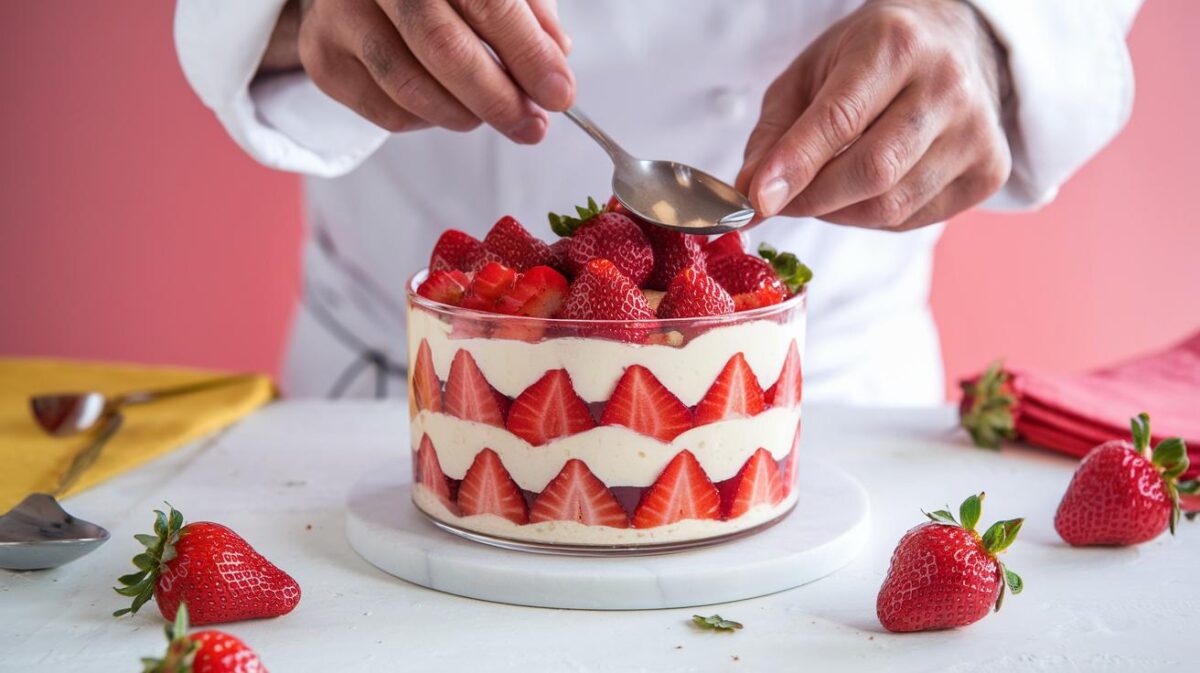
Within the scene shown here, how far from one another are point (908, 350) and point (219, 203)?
188 cm

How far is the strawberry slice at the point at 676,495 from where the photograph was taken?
108 centimetres

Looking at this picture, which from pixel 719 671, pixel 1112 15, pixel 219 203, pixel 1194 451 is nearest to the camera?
pixel 719 671

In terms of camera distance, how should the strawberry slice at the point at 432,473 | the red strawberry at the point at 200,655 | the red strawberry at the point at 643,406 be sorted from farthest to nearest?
1. the strawberry slice at the point at 432,473
2. the red strawberry at the point at 643,406
3. the red strawberry at the point at 200,655

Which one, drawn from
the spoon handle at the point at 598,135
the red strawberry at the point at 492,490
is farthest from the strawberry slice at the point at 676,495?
the spoon handle at the point at 598,135

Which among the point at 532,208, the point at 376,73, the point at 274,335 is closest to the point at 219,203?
the point at 274,335

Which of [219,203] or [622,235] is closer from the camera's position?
[622,235]

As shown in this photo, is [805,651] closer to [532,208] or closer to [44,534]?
[44,534]

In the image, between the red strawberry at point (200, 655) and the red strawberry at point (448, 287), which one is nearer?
the red strawberry at point (200, 655)

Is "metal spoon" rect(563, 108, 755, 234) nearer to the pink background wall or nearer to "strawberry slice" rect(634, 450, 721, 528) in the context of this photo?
"strawberry slice" rect(634, 450, 721, 528)

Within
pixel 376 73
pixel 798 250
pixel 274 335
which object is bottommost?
pixel 274 335

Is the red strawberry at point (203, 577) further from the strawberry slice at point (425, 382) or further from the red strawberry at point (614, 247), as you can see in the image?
the red strawberry at point (614, 247)

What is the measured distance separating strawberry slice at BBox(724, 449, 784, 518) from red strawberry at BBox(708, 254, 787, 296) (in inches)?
5.9

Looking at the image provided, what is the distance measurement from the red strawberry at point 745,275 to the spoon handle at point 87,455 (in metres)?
0.73

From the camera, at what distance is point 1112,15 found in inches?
60.2
